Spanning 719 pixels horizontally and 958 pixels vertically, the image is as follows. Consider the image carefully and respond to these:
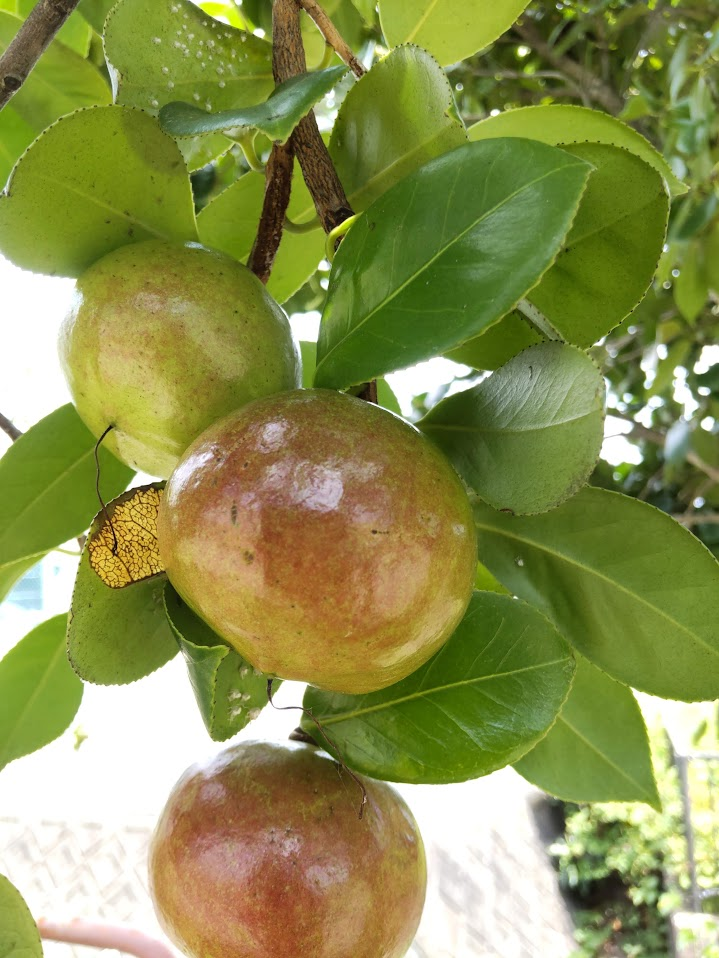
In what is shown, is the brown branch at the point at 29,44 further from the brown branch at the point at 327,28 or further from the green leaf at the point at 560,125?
the green leaf at the point at 560,125

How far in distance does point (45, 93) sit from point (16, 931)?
612mm

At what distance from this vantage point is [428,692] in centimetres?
49

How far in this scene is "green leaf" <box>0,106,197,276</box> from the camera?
444 millimetres

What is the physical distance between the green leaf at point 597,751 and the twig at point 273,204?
36 centimetres

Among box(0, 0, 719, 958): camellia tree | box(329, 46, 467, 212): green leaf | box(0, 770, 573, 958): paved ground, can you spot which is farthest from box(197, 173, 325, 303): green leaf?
box(0, 770, 573, 958): paved ground

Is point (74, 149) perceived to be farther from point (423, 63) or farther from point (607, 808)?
point (607, 808)

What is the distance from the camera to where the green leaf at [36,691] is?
2.21 ft

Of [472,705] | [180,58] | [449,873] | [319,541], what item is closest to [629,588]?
[472,705]

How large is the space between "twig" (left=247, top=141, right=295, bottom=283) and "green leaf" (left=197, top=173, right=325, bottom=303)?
85 mm

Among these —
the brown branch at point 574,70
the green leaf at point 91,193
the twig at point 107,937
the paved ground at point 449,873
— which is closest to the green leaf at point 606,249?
Result: the green leaf at point 91,193

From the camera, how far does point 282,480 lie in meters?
0.36

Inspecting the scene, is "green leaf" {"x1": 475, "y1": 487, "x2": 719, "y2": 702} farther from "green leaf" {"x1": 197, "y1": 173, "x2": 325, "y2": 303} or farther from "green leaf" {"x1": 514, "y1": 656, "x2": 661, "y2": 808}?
"green leaf" {"x1": 197, "y1": 173, "x2": 325, "y2": 303}

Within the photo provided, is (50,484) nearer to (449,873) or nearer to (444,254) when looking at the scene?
(444,254)

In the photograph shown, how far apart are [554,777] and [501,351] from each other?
→ 340 mm
